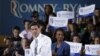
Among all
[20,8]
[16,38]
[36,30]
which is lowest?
[16,38]

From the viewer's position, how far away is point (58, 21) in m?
6.38

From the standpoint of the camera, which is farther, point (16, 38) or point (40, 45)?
point (16, 38)

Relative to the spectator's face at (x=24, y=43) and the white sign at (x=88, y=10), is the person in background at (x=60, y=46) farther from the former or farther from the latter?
the spectator's face at (x=24, y=43)

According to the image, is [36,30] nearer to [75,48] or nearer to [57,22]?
[57,22]

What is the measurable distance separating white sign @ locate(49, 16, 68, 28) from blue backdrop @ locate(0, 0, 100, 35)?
1250 mm

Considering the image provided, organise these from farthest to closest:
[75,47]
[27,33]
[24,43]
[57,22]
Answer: [27,33]
[24,43]
[57,22]
[75,47]

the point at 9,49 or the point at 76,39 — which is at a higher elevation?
the point at 76,39

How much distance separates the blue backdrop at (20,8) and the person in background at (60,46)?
62.6 inches

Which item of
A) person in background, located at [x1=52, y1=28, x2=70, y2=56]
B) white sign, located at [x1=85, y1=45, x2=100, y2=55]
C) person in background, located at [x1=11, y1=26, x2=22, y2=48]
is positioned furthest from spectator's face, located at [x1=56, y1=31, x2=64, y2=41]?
person in background, located at [x1=11, y1=26, x2=22, y2=48]

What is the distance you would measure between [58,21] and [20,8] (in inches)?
72.9

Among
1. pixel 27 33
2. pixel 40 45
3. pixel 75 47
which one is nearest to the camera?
pixel 40 45

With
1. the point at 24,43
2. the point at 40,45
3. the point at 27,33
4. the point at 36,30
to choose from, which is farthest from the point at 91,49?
the point at 27,33

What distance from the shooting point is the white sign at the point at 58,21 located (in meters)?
6.32

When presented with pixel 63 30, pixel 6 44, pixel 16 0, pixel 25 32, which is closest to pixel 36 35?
pixel 63 30
